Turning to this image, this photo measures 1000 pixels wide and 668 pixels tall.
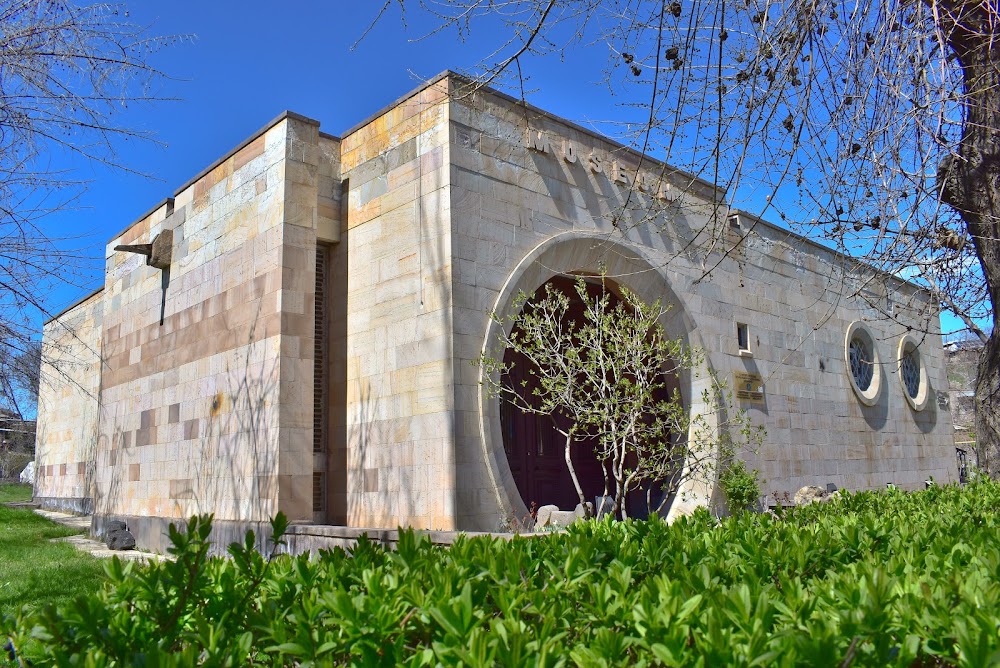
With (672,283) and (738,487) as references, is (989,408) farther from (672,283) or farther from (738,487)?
(672,283)

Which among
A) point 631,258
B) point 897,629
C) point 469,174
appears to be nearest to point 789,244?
point 631,258

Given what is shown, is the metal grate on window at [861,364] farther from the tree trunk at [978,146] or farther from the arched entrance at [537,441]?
the tree trunk at [978,146]

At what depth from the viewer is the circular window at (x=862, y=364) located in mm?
14828

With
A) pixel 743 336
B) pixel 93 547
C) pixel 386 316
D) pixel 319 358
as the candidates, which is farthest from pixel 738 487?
pixel 93 547

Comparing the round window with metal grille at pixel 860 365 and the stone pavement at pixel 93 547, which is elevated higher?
the round window with metal grille at pixel 860 365

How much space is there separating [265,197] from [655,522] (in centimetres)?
715

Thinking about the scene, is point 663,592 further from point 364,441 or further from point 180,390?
point 180,390

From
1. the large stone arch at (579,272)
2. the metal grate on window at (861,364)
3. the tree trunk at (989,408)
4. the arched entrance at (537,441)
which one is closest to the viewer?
the tree trunk at (989,408)

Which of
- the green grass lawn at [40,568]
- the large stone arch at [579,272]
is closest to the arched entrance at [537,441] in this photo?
the large stone arch at [579,272]

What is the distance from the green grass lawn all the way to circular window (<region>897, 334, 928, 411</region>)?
50.2ft

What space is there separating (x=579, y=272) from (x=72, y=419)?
14111mm

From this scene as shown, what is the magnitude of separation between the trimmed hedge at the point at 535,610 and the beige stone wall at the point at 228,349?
600 centimetres

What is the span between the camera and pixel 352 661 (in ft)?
6.40

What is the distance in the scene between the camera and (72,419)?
18.3m
